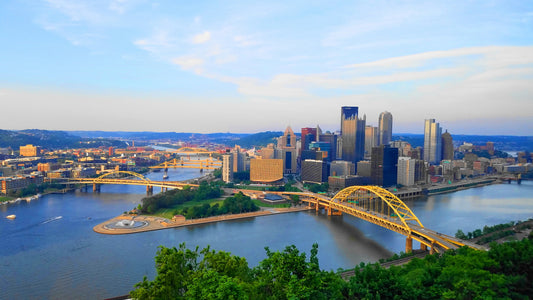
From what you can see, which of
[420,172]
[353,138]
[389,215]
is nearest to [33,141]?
[353,138]

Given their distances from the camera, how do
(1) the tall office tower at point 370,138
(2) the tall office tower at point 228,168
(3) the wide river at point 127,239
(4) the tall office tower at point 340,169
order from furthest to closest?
(1) the tall office tower at point 370,138, (4) the tall office tower at point 340,169, (2) the tall office tower at point 228,168, (3) the wide river at point 127,239

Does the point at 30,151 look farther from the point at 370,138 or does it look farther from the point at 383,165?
the point at 370,138

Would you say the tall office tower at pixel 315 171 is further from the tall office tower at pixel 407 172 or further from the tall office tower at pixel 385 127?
the tall office tower at pixel 385 127

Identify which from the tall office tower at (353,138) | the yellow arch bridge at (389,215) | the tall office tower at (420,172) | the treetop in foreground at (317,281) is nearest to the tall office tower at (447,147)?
the tall office tower at (353,138)

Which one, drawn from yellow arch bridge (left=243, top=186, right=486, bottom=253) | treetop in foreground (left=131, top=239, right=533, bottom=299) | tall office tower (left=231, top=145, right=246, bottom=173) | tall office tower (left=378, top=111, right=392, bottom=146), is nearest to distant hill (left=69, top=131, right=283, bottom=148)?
tall office tower (left=378, top=111, right=392, bottom=146)

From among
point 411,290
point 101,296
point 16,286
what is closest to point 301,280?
point 411,290

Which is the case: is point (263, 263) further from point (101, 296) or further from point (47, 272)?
point (47, 272)
